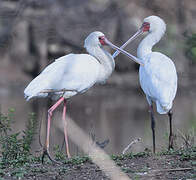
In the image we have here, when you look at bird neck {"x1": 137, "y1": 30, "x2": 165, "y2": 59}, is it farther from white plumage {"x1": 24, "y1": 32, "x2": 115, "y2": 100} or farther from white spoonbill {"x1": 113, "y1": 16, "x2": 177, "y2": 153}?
white plumage {"x1": 24, "y1": 32, "x2": 115, "y2": 100}

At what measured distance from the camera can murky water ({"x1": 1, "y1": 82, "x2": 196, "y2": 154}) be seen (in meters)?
12.6

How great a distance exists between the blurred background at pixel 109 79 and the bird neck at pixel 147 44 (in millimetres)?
488

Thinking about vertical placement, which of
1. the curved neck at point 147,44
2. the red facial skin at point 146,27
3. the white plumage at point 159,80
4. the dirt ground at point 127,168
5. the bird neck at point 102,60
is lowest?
the dirt ground at point 127,168

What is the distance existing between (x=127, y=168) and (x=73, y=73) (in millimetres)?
2129

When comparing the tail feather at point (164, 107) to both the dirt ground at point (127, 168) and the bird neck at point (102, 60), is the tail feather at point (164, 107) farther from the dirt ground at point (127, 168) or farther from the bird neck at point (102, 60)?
the bird neck at point (102, 60)

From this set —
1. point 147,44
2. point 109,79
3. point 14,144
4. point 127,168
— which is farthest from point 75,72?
point 109,79

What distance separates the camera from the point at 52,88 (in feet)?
24.7

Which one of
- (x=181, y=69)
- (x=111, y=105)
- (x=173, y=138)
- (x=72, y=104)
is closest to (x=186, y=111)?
(x=111, y=105)

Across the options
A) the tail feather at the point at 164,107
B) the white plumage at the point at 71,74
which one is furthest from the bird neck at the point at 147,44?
the tail feather at the point at 164,107

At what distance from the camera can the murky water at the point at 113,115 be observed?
12.6 m

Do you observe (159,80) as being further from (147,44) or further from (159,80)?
(147,44)

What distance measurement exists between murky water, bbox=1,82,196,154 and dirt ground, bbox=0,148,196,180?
3616mm

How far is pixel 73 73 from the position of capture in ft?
25.7

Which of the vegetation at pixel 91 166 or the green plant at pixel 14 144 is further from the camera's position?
the green plant at pixel 14 144
